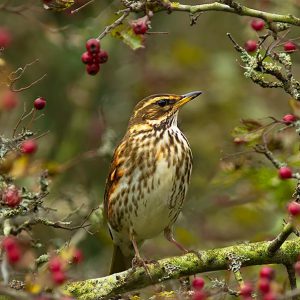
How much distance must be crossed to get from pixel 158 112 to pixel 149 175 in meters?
0.60

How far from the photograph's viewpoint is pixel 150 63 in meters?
10.7

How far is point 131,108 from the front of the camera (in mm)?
10156

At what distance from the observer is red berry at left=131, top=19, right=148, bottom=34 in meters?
4.90

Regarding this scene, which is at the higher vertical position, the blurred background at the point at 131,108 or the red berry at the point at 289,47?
the red berry at the point at 289,47

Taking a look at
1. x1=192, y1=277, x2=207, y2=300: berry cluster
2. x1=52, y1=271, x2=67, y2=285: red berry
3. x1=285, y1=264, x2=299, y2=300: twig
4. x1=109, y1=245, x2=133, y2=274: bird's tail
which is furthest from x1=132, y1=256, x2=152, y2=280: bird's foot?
x1=52, y1=271, x2=67, y2=285: red berry

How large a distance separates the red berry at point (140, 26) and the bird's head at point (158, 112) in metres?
1.84

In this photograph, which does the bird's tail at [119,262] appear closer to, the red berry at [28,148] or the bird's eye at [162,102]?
the bird's eye at [162,102]

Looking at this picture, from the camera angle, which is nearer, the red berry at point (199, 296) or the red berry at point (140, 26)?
the red berry at point (199, 296)

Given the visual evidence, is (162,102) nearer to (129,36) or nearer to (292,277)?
(129,36)

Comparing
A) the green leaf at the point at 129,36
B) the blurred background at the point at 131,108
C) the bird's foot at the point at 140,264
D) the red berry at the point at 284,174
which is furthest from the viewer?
the blurred background at the point at 131,108

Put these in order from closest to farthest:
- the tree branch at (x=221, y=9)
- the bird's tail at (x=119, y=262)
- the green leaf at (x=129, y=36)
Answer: the tree branch at (x=221, y=9) → the green leaf at (x=129, y=36) → the bird's tail at (x=119, y=262)

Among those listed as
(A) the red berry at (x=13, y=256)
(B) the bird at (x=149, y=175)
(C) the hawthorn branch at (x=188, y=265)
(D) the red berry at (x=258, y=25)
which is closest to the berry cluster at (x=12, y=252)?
(A) the red berry at (x=13, y=256)

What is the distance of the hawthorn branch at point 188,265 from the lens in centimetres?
532

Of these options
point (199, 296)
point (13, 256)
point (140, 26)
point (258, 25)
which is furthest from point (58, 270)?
point (258, 25)
